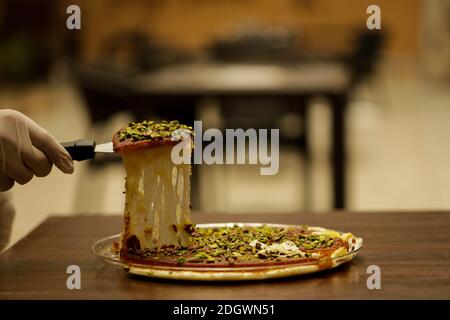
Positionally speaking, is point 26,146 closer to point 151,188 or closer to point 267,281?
point 151,188

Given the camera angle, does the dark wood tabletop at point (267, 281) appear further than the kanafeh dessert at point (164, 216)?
No

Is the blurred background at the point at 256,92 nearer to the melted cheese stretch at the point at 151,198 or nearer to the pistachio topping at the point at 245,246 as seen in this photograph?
the pistachio topping at the point at 245,246

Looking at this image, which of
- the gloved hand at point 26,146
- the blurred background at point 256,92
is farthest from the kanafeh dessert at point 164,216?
the blurred background at point 256,92

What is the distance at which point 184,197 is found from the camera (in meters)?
1.45

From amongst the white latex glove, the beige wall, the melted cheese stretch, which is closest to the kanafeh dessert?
the melted cheese stretch

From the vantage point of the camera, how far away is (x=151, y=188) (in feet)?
4.65

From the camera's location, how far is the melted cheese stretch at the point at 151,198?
141 cm

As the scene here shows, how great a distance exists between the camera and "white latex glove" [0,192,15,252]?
6.82 feet

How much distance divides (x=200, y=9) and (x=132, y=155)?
9474 mm

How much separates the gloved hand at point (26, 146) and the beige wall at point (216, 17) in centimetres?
913

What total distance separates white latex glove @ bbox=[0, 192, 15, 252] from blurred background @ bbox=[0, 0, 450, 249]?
698 millimetres

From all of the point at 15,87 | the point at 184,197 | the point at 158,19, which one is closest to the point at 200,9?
the point at 158,19

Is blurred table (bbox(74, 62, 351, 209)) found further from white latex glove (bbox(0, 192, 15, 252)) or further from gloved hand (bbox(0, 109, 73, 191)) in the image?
gloved hand (bbox(0, 109, 73, 191))

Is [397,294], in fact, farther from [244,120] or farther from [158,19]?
[158,19]
